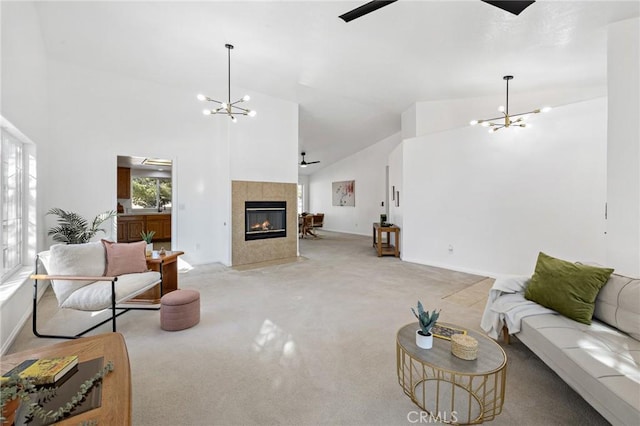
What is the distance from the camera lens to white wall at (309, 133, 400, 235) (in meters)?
9.95

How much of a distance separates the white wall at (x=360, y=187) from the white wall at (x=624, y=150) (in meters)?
6.21

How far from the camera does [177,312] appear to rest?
2.81m

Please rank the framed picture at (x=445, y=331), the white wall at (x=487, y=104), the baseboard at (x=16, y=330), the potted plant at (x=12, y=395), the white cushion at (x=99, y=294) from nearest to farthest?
the potted plant at (x=12, y=395) → the framed picture at (x=445, y=331) → the baseboard at (x=16, y=330) → the white cushion at (x=99, y=294) → the white wall at (x=487, y=104)

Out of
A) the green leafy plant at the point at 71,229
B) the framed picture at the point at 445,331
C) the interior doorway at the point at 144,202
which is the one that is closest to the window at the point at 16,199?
the green leafy plant at the point at 71,229

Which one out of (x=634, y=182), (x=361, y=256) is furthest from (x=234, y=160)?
(x=634, y=182)

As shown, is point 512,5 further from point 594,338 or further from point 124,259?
point 124,259

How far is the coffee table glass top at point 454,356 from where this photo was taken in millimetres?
1545

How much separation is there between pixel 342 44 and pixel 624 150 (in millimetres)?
3342

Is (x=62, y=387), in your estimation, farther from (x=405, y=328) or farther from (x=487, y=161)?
(x=487, y=161)

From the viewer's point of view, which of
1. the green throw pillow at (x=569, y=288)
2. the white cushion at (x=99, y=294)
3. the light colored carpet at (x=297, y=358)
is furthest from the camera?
the white cushion at (x=99, y=294)

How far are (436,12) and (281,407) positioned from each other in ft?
13.1

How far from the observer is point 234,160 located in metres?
5.67

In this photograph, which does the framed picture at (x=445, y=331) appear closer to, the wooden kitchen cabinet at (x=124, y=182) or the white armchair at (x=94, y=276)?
the white armchair at (x=94, y=276)

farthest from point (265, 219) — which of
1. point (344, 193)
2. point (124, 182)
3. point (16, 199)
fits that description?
point (344, 193)
